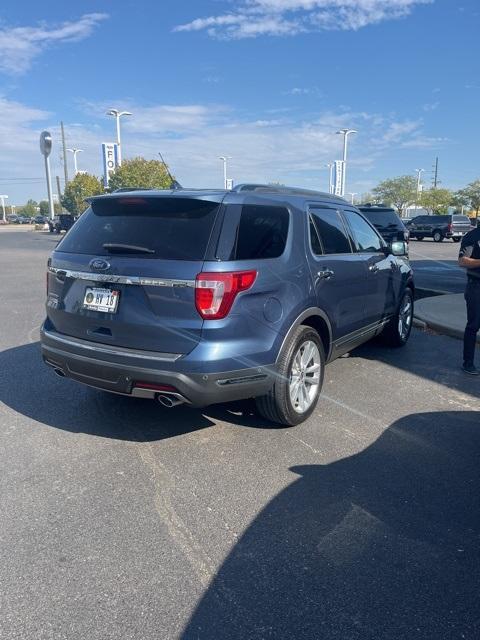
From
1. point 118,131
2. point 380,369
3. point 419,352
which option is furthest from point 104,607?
point 118,131

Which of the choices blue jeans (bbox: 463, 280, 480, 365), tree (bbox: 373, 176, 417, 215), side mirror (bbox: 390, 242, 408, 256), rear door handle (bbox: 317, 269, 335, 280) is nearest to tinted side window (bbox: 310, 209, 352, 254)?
rear door handle (bbox: 317, 269, 335, 280)

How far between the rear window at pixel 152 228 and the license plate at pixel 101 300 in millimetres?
280

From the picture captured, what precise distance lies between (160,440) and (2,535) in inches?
52.2

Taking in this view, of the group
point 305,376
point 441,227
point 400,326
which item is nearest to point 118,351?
point 305,376

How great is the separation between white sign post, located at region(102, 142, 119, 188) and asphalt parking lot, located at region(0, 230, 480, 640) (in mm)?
38462

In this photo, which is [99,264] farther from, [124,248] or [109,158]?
[109,158]

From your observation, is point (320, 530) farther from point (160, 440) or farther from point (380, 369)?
point (380, 369)

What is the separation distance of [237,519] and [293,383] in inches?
51.6

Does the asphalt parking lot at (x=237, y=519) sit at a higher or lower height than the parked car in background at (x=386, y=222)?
lower

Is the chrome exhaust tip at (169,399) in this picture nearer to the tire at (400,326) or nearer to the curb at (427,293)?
the tire at (400,326)

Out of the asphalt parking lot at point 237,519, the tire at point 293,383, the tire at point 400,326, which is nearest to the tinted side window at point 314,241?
the tire at point 293,383

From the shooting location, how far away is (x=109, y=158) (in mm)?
40000

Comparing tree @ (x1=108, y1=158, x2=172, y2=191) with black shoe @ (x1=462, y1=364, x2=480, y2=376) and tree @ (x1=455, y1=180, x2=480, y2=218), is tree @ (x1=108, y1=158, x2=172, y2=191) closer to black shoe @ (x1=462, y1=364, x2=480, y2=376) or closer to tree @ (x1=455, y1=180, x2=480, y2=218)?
black shoe @ (x1=462, y1=364, x2=480, y2=376)

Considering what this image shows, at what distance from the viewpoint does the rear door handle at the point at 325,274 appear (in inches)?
163
